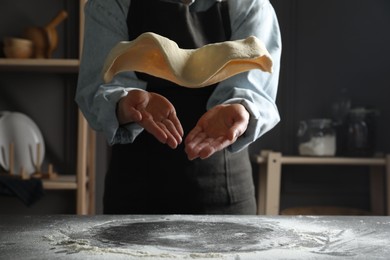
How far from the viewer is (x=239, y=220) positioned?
1252 mm

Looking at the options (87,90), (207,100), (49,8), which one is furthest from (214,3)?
(49,8)

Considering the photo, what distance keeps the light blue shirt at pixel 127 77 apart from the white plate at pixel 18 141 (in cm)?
122

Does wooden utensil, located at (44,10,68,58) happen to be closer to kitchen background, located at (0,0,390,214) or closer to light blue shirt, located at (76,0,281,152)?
kitchen background, located at (0,0,390,214)

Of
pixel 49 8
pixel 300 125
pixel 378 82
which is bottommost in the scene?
pixel 300 125

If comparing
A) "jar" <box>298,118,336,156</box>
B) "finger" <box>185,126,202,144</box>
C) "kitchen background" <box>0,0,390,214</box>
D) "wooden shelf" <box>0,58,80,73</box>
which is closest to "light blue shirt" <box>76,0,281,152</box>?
"finger" <box>185,126,202,144</box>

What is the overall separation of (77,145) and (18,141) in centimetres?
22

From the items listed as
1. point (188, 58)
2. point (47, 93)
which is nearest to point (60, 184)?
point (47, 93)

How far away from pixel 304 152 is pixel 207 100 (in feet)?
4.02

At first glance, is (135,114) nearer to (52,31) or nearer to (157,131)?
(157,131)

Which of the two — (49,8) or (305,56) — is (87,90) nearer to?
(49,8)

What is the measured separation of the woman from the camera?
137 centimetres

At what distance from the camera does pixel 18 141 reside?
2.60 metres

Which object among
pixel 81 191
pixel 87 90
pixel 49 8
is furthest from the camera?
pixel 49 8

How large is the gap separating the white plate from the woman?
1.16 metres
